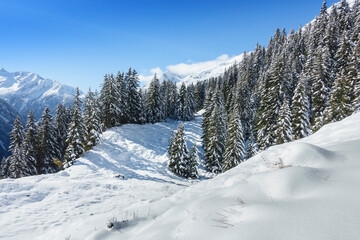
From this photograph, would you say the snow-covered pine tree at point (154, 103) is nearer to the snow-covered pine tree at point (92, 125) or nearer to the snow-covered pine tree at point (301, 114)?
the snow-covered pine tree at point (92, 125)

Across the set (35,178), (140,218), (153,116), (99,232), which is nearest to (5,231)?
(99,232)

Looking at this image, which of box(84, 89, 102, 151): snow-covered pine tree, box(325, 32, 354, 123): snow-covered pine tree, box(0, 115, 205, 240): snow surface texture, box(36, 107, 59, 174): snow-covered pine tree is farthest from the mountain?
box(325, 32, 354, 123): snow-covered pine tree

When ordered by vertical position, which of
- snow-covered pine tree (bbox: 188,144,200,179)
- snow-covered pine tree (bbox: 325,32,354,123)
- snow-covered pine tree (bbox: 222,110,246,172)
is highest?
snow-covered pine tree (bbox: 325,32,354,123)

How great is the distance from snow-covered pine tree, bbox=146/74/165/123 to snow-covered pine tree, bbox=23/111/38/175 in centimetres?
2514

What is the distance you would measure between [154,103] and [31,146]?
1100 inches

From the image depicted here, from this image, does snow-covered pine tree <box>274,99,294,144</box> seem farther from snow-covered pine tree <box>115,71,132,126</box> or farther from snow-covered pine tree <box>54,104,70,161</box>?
snow-covered pine tree <box>54,104,70,161</box>

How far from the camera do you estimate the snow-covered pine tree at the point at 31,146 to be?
29000 millimetres

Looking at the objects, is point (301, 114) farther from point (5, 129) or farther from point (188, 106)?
point (5, 129)

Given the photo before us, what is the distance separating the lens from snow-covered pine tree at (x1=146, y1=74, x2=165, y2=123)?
48.2 meters

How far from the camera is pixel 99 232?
3752 millimetres

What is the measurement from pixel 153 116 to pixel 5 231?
43.8m

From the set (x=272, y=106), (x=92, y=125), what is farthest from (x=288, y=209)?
(x=92, y=125)

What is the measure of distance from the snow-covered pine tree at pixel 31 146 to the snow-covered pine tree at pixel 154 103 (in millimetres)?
25137

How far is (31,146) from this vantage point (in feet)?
97.2
